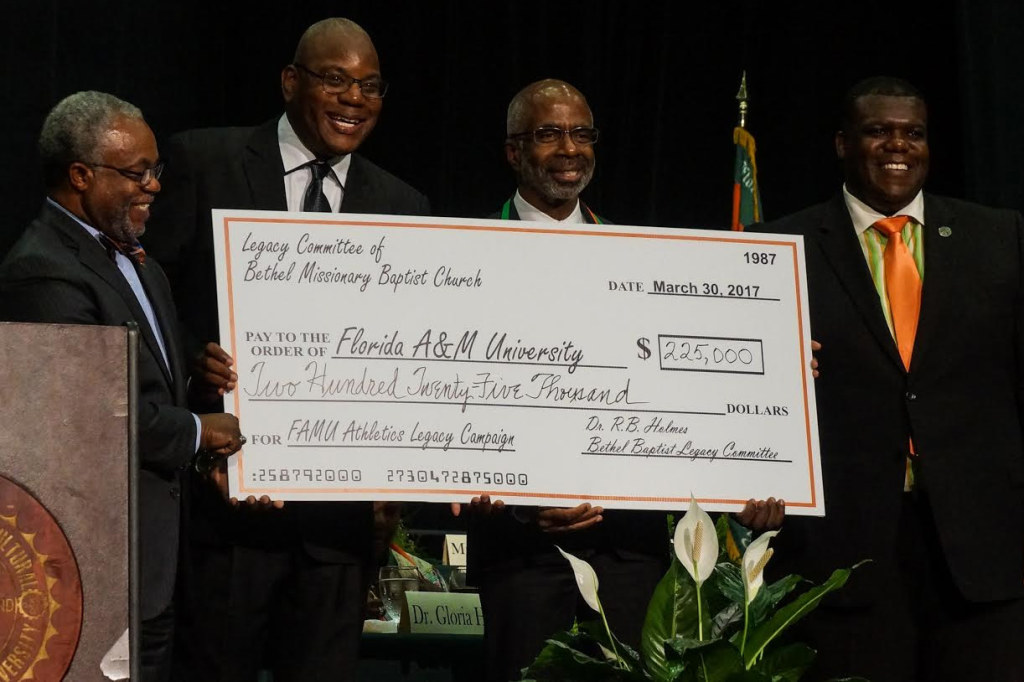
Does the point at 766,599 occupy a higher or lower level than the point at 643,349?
lower

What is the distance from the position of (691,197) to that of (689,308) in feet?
6.81

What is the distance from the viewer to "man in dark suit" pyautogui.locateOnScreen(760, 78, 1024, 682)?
3012mm

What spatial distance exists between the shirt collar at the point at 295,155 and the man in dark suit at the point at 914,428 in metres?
1.01

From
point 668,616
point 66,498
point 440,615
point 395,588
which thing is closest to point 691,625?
point 668,616

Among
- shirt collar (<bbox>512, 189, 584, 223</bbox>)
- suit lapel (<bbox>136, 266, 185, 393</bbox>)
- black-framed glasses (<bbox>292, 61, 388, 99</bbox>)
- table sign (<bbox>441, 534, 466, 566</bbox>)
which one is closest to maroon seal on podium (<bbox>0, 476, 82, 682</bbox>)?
suit lapel (<bbox>136, 266, 185, 393</bbox>)

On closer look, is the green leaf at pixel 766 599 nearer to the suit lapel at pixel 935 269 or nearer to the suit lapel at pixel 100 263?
the suit lapel at pixel 935 269

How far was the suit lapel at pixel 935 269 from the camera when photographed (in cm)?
307

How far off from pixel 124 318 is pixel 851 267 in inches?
58.6

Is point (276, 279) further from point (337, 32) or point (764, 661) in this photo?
point (764, 661)

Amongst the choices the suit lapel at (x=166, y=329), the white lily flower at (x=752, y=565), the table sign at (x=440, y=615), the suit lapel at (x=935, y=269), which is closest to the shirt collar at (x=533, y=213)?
the suit lapel at (x=935, y=269)

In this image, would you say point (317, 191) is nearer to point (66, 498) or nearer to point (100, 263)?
point (100, 263)

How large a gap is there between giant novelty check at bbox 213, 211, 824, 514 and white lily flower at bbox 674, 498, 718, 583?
82 cm

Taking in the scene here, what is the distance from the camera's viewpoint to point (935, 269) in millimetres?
3117

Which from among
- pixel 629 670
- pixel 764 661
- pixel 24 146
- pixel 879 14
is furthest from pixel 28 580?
pixel 879 14
